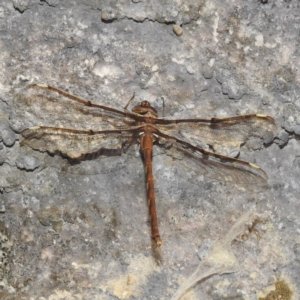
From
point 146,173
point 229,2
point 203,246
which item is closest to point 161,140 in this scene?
point 146,173

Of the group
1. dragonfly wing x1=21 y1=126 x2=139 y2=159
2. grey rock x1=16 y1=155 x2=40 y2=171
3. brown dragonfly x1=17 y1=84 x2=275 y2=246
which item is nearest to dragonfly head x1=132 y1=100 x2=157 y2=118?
brown dragonfly x1=17 y1=84 x2=275 y2=246

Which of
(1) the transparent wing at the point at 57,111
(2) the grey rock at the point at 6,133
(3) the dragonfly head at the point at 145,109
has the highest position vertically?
(3) the dragonfly head at the point at 145,109

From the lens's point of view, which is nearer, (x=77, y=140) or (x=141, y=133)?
(x=77, y=140)

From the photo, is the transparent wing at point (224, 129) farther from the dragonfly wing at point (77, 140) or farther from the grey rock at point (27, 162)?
the grey rock at point (27, 162)

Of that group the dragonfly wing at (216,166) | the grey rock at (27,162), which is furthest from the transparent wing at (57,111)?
the dragonfly wing at (216,166)

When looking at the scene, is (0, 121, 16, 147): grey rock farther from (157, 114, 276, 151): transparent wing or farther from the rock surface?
(157, 114, 276, 151): transparent wing

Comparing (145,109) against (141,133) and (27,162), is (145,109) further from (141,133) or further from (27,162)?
(27,162)

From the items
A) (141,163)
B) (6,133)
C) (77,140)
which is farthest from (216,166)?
(6,133)
